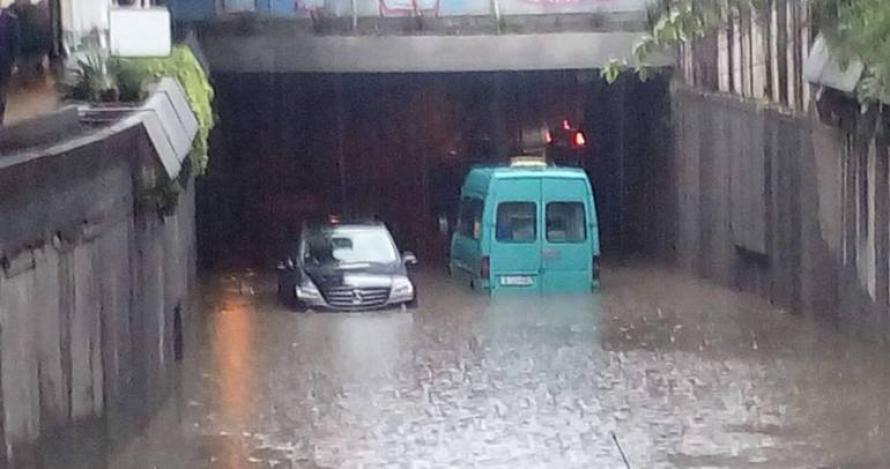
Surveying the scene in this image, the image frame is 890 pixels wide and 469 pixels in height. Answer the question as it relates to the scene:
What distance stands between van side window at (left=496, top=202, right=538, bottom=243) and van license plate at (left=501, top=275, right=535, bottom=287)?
0.60m

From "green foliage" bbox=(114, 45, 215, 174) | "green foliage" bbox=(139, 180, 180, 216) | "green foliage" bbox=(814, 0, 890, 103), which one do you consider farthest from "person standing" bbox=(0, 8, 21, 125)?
"green foliage" bbox=(814, 0, 890, 103)

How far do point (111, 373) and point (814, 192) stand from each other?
41.3ft

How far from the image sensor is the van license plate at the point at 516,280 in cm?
3084

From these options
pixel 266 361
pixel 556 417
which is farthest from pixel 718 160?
pixel 556 417

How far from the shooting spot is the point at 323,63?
33688 millimetres

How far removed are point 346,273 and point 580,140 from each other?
16.0 m

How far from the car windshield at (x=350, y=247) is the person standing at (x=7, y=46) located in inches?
548

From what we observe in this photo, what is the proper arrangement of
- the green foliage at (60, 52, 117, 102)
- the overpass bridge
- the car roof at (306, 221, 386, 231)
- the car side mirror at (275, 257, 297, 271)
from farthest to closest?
the overpass bridge < the car roof at (306, 221, 386, 231) < the car side mirror at (275, 257, 297, 271) < the green foliage at (60, 52, 117, 102)

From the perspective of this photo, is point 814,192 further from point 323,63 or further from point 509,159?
point 509,159

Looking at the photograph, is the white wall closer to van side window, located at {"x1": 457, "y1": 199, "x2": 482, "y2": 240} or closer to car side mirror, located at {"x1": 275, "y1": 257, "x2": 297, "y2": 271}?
car side mirror, located at {"x1": 275, "y1": 257, "x2": 297, "y2": 271}

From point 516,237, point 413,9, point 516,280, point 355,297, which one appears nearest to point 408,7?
point 413,9

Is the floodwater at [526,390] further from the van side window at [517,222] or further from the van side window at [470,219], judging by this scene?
the van side window at [470,219]

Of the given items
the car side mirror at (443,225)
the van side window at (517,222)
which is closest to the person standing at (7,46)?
the van side window at (517,222)

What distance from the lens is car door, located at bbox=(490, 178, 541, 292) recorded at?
30.9 m
